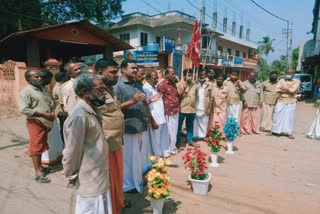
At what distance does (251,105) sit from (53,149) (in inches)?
220

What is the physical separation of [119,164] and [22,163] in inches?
106

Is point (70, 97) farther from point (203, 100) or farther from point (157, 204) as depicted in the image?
point (203, 100)

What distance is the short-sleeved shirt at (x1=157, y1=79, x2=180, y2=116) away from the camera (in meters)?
4.64

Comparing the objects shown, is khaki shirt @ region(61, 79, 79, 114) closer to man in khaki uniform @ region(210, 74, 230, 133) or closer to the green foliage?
man in khaki uniform @ region(210, 74, 230, 133)

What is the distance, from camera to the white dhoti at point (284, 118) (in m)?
6.41

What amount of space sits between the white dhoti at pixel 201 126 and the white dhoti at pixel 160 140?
61.4 inches

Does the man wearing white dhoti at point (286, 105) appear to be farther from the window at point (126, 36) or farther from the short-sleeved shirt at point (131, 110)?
the window at point (126, 36)

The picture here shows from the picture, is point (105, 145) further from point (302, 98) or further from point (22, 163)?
point (302, 98)

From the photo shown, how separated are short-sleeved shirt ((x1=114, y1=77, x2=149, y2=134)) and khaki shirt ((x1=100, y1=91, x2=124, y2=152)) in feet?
1.56

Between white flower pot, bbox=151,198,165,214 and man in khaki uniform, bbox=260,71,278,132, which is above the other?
man in khaki uniform, bbox=260,71,278,132

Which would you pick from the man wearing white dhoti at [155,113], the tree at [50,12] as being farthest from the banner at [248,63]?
the man wearing white dhoti at [155,113]

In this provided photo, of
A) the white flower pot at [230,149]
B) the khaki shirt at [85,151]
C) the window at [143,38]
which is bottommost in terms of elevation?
the white flower pot at [230,149]

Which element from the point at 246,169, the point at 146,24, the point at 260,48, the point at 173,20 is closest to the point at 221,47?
the point at 173,20

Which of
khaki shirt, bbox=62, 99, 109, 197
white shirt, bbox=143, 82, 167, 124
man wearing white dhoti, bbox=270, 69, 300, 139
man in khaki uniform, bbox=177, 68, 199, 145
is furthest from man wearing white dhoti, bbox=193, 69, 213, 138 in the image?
khaki shirt, bbox=62, 99, 109, 197
